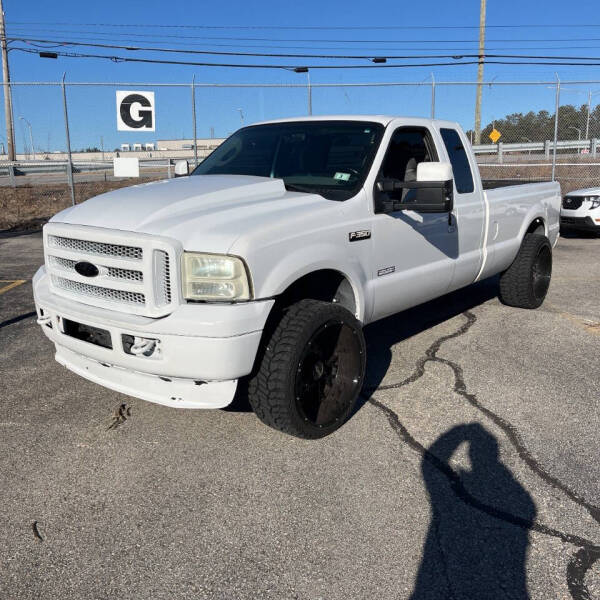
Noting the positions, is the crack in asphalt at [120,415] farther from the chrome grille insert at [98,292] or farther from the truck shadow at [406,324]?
the truck shadow at [406,324]

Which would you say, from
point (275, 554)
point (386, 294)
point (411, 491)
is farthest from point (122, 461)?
point (386, 294)

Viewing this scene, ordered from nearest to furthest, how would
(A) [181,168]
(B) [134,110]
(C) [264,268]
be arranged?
(C) [264,268] → (A) [181,168] → (B) [134,110]

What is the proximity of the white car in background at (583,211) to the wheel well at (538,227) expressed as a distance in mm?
4619

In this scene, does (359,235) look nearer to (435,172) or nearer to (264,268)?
(435,172)

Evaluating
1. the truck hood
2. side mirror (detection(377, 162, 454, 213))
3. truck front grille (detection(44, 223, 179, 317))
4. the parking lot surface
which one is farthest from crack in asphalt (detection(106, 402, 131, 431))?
side mirror (detection(377, 162, 454, 213))

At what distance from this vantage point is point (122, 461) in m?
3.34

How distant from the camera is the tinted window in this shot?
5.10m

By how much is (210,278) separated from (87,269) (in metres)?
0.79

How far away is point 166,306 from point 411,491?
153 cm

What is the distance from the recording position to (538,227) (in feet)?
22.1

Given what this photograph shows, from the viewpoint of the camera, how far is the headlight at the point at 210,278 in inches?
122

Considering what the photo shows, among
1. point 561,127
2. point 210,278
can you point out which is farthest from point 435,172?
point 561,127

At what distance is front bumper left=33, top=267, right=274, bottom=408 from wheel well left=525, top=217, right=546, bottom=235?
14.3ft

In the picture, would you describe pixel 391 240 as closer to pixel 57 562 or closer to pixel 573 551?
pixel 573 551
